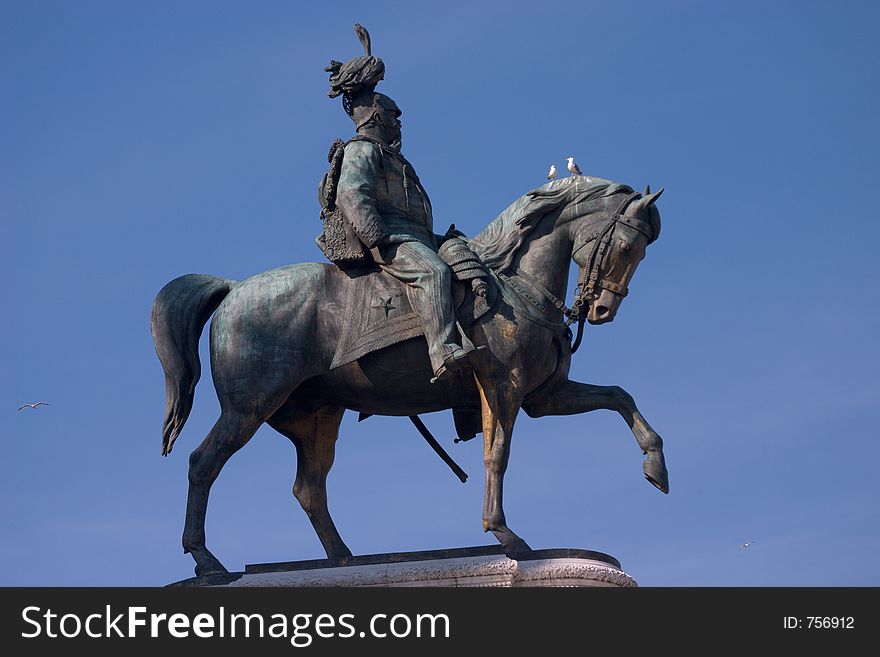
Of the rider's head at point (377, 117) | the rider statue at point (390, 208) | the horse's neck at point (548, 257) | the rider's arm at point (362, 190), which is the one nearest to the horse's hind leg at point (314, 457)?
the rider statue at point (390, 208)

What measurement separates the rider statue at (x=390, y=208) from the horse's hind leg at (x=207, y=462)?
→ 188cm

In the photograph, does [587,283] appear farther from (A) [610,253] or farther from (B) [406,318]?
(B) [406,318]

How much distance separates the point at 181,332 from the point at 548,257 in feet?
11.5

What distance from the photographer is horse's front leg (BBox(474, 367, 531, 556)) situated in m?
21.6

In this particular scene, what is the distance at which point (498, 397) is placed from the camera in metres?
21.9

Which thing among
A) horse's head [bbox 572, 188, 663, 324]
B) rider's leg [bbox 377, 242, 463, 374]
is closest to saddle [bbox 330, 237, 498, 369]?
rider's leg [bbox 377, 242, 463, 374]

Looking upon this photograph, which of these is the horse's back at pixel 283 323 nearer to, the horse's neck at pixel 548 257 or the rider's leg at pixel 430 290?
the rider's leg at pixel 430 290

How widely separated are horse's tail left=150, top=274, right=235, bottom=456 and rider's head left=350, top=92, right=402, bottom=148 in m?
1.98

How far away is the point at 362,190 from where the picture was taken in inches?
877

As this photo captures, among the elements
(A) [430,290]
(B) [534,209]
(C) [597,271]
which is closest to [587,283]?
(C) [597,271]

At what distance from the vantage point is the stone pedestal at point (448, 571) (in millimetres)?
21047
